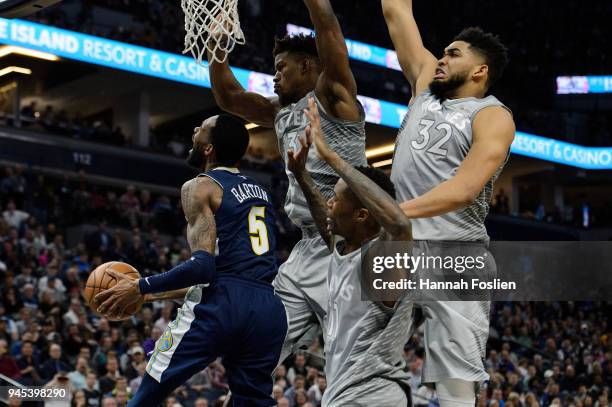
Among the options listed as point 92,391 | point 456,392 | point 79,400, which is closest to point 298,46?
point 456,392

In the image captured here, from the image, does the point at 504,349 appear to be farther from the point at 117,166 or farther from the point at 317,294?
the point at 317,294

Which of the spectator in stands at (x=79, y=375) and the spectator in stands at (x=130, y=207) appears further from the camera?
the spectator in stands at (x=130, y=207)

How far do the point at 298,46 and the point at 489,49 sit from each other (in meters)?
1.28

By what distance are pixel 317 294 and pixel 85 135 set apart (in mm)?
18275

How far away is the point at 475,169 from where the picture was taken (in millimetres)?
4055

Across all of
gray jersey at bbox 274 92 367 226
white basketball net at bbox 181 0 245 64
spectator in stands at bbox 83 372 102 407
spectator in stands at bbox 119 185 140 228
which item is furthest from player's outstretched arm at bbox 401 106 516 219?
spectator in stands at bbox 119 185 140 228

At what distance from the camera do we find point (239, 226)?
490cm

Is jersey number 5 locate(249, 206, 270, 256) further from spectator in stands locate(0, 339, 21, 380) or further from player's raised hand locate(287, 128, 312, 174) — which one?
spectator in stands locate(0, 339, 21, 380)

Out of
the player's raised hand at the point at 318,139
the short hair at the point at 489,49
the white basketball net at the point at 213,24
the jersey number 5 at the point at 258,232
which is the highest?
the white basketball net at the point at 213,24


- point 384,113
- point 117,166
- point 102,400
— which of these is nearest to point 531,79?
point 384,113

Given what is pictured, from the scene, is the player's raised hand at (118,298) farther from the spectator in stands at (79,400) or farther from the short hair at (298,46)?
the spectator in stands at (79,400)

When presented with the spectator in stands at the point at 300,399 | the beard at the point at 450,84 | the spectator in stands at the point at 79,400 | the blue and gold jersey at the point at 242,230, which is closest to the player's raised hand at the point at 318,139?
the beard at the point at 450,84

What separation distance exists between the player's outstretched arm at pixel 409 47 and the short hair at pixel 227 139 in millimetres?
886

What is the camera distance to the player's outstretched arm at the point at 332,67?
4914mm
